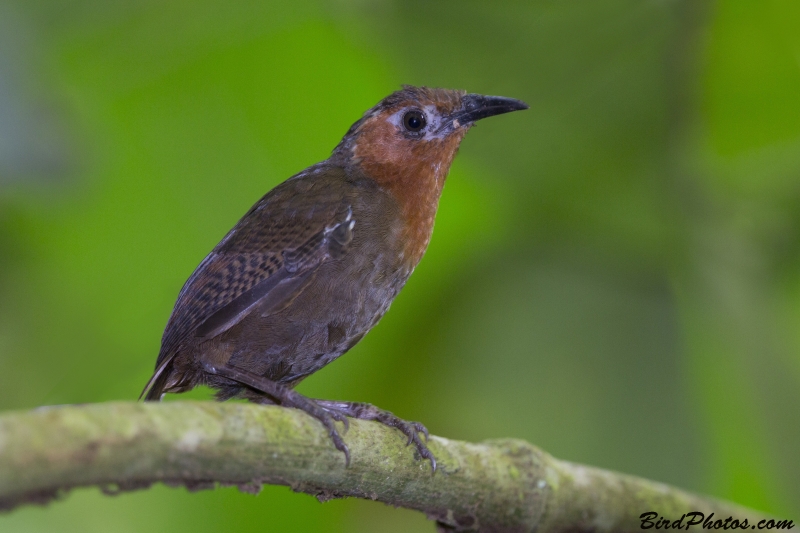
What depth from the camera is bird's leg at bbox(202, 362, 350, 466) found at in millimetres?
2320

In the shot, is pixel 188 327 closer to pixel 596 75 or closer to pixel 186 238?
pixel 186 238

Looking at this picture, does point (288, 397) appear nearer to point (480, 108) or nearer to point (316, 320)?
point (316, 320)

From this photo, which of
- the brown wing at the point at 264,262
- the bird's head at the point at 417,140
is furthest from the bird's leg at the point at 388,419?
the bird's head at the point at 417,140

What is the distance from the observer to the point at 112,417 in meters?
1.72

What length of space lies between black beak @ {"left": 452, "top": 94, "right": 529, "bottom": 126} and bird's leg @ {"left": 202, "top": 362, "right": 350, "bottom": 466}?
1322 mm

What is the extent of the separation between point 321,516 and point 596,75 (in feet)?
8.52

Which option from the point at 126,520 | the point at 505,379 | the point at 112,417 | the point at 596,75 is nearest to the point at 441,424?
the point at 505,379

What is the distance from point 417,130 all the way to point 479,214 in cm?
109

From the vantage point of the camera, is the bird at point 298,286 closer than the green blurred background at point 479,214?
Yes

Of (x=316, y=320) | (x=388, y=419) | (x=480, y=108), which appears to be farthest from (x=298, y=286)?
(x=480, y=108)

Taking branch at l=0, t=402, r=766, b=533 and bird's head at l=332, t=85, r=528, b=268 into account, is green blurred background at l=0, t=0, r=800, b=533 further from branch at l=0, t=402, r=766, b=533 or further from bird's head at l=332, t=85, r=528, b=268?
branch at l=0, t=402, r=766, b=533

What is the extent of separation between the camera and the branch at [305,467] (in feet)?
5.30

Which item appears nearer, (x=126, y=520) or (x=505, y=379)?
(x=126, y=520)

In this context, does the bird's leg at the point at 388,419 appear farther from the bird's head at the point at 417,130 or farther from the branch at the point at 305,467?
the bird's head at the point at 417,130
